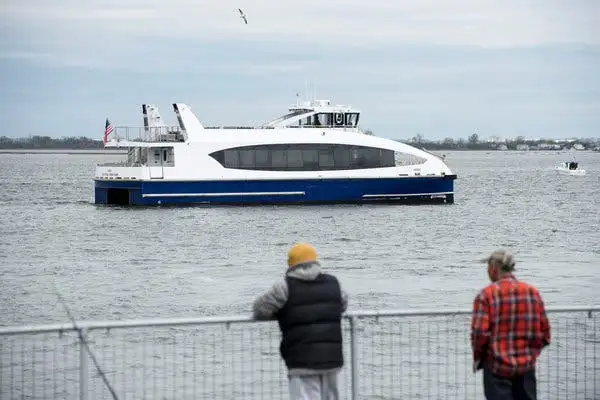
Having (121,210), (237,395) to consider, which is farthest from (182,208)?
(237,395)

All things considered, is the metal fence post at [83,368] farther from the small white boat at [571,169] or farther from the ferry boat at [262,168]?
the small white boat at [571,169]

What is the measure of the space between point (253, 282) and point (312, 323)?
1917cm

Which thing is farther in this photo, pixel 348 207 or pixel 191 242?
pixel 348 207

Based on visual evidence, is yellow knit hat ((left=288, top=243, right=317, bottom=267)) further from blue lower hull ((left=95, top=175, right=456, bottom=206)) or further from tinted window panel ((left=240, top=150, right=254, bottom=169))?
tinted window panel ((left=240, top=150, right=254, bottom=169))

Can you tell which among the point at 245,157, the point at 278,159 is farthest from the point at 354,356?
the point at 278,159

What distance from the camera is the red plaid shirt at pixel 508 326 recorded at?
7156 millimetres

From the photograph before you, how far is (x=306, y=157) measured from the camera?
161 ft

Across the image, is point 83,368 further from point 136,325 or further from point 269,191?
point 269,191

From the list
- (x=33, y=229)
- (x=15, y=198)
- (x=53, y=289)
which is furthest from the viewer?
(x=15, y=198)

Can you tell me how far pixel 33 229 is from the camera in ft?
148

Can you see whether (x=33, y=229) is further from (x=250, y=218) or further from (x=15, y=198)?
(x=15, y=198)

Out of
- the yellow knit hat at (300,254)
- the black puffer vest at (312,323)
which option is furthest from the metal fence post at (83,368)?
the yellow knit hat at (300,254)

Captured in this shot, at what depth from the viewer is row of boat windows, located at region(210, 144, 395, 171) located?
159 ft

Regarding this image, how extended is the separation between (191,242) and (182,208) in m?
11.4
